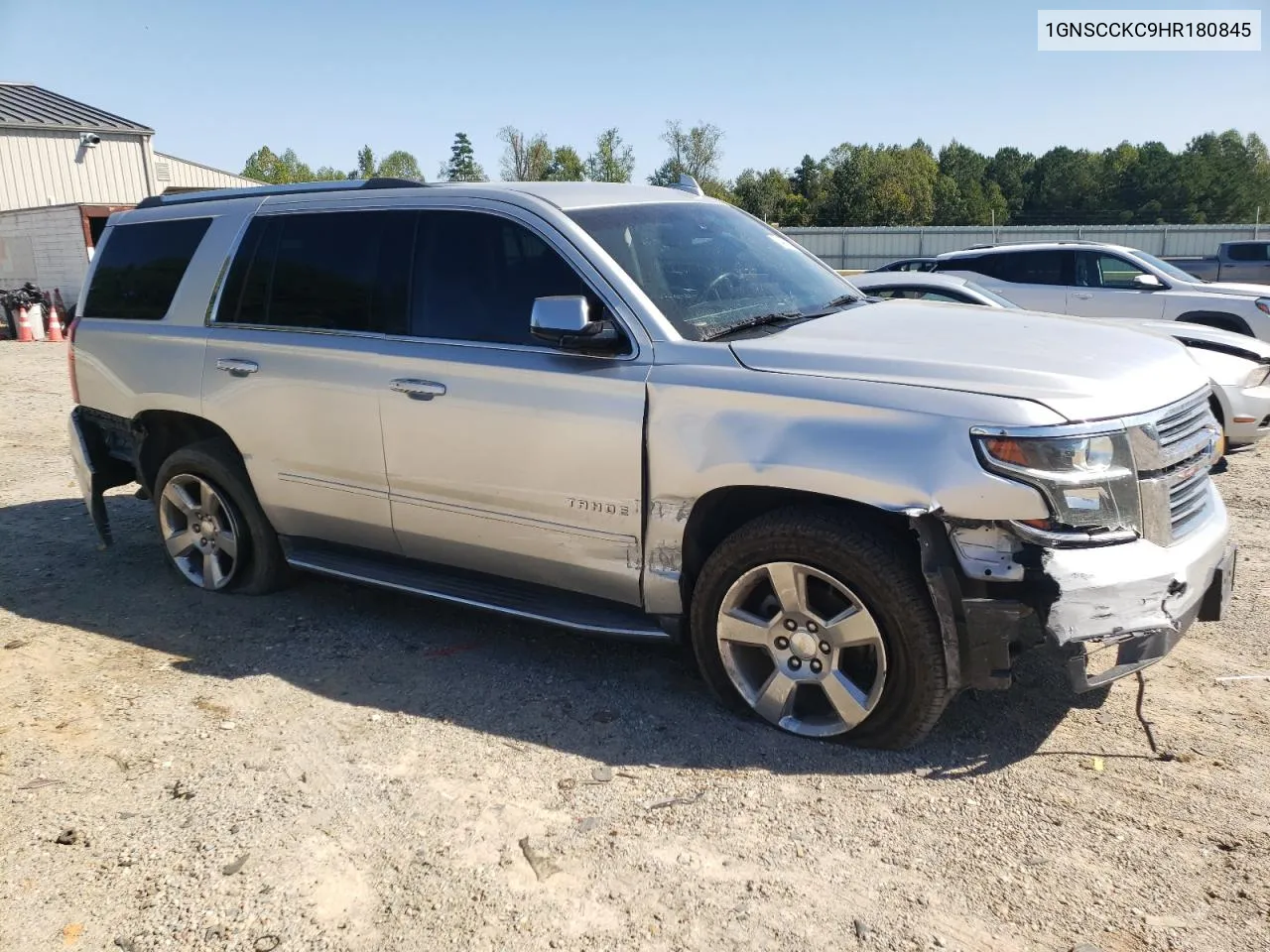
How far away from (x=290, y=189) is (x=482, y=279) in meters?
1.49

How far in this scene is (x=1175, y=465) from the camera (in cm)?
336

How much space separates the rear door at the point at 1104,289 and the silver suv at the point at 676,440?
24.9ft

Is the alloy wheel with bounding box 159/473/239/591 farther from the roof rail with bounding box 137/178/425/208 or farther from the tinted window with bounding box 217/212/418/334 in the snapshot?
the roof rail with bounding box 137/178/425/208

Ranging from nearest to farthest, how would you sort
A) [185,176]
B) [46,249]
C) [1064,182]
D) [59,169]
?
[46,249] < [59,169] < [185,176] < [1064,182]

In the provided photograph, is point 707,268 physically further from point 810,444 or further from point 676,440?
point 810,444

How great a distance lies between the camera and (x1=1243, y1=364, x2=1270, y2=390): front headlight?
7.50 metres

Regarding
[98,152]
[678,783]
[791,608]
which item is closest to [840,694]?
[791,608]

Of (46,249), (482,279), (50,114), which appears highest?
(50,114)

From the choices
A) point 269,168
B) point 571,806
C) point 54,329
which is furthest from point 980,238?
point 269,168

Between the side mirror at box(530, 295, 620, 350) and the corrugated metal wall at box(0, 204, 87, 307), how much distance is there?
24.3m

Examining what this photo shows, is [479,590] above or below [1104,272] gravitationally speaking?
below

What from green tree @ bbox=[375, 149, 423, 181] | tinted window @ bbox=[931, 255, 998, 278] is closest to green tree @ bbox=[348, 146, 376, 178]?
green tree @ bbox=[375, 149, 423, 181]

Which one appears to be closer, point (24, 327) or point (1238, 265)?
point (24, 327)

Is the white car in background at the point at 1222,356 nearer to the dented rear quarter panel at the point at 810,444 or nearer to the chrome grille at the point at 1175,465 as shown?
the chrome grille at the point at 1175,465
